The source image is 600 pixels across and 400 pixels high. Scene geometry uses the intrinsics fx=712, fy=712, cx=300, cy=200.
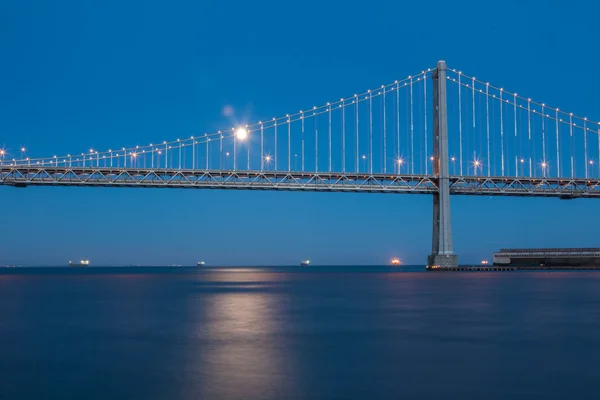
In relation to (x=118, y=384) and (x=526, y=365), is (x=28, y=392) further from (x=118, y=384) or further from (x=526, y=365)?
(x=526, y=365)

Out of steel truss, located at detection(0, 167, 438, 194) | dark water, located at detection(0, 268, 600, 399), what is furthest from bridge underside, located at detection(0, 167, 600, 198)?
dark water, located at detection(0, 268, 600, 399)

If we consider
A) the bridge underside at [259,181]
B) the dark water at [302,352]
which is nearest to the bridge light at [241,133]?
the bridge underside at [259,181]

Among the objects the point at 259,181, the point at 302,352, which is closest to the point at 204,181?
the point at 259,181

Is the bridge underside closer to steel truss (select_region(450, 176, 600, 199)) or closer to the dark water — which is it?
steel truss (select_region(450, 176, 600, 199))

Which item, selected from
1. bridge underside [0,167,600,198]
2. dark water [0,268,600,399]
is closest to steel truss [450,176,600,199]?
bridge underside [0,167,600,198]

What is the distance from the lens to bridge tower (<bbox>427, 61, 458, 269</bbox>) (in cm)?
6225

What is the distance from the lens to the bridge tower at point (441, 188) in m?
62.2

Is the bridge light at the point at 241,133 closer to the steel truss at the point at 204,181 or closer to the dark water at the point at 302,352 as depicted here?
the steel truss at the point at 204,181

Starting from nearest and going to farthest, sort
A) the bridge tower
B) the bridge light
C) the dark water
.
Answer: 1. the dark water
2. the bridge tower
3. the bridge light

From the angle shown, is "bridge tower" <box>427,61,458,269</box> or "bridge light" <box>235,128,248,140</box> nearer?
"bridge tower" <box>427,61,458,269</box>

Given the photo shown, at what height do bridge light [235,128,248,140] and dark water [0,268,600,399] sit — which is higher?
bridge light [235,128,248,140]

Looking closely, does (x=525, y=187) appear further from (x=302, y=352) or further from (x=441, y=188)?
(x=302, y=352)

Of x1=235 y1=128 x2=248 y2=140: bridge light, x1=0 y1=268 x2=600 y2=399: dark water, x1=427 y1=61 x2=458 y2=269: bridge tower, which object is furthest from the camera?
x1=235 y1=128 x2=248 y2=140: bridge light

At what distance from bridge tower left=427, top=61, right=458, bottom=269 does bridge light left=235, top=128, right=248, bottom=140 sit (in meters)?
18.1
